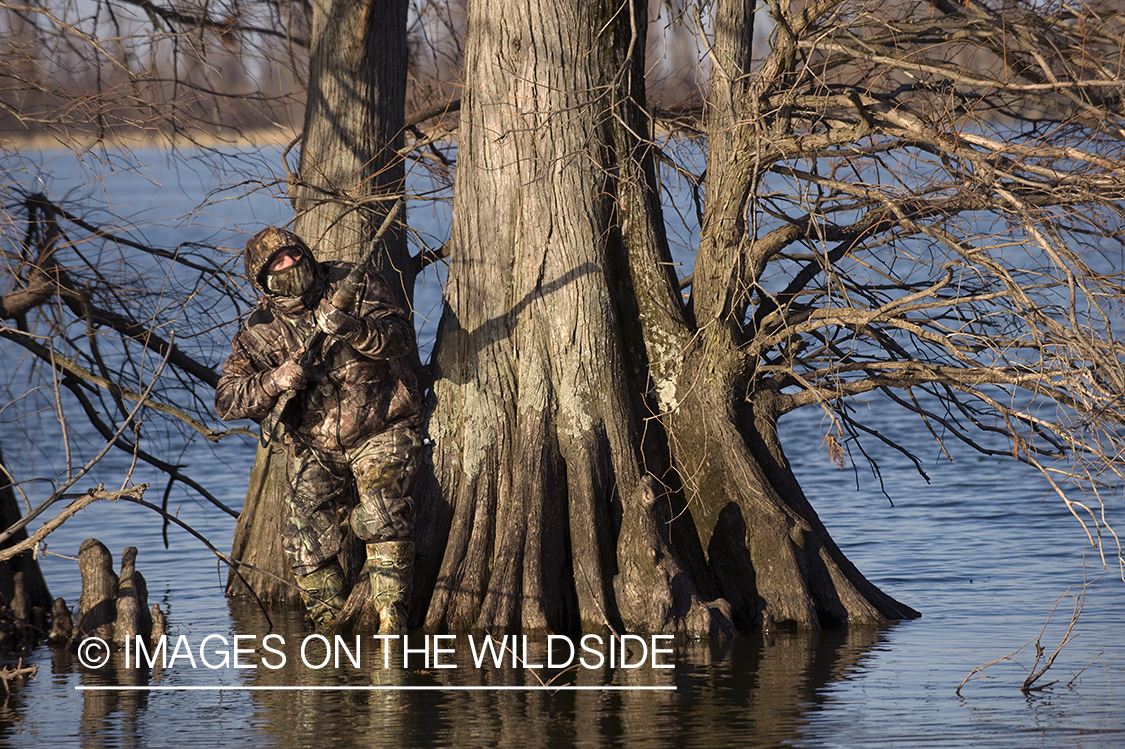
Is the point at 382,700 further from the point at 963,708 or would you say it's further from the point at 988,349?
the point at 988,349

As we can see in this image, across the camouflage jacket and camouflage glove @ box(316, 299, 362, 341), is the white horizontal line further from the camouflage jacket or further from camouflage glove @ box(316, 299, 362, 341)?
camouflage glove @ box(316, 299, 362, 341)

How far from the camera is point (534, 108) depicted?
24.8 feet

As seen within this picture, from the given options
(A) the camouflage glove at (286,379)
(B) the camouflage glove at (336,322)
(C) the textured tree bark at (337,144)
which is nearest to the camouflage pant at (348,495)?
(A) the camouflage glove at (286,379)

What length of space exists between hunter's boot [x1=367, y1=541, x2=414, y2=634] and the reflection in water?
0.47 ft

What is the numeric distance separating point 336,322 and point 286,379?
441mm

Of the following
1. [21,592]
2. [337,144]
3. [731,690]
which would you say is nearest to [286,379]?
[21,592]

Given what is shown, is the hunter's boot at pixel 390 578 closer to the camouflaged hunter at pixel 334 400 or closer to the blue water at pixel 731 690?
the camouflaged hunter at pixel 334 400

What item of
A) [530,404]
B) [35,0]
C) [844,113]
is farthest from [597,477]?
[35,0]

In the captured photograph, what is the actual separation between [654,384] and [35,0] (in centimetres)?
421

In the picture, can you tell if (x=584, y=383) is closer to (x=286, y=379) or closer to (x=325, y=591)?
→ (x=286, y=379)

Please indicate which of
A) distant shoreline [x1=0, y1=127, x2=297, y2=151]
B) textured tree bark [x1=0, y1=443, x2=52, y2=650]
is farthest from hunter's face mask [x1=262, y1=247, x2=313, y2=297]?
textured tree bark [x1=0, y1=443, x2=52, y2=650]

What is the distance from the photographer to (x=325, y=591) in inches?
300

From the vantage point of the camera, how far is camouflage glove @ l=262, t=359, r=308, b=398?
6910 mm

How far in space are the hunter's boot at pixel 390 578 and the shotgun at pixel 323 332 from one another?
2.71 feet
